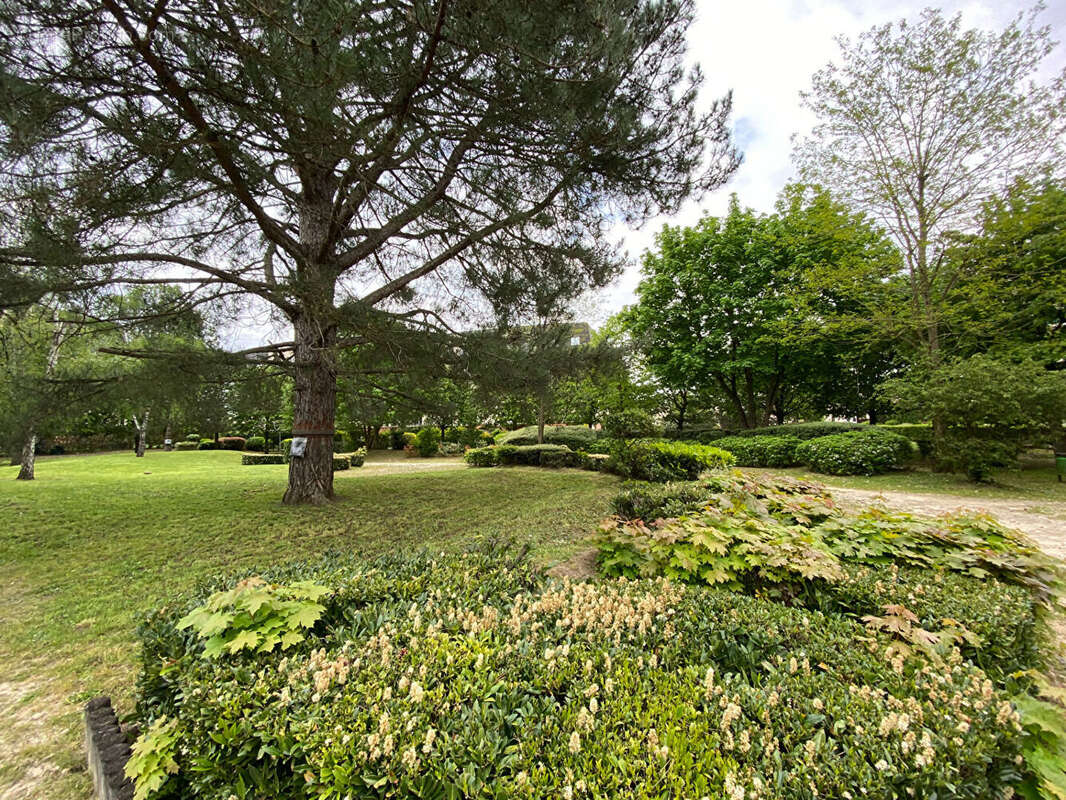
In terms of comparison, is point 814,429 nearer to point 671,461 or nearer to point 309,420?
point 671,461

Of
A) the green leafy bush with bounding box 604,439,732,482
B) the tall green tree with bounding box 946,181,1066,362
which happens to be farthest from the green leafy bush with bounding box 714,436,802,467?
the tall green tree with bounding box 946,181,1066,362

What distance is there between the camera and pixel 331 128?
339 centimetres

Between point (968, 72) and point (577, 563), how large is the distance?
50.8 feet

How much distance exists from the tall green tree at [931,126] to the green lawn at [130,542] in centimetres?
1112

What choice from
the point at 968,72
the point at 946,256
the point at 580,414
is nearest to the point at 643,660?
the point at 946,256

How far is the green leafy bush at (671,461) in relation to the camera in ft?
27.5

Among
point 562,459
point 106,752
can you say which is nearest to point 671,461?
point 562,459

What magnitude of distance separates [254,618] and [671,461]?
26.4 feet

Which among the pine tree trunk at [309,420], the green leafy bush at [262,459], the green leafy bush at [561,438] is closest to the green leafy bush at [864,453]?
the green leafy bush at [561,438]

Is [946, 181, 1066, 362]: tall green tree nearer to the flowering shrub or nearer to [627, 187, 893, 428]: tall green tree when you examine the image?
[627, 187, 893, 428]: tall green tree

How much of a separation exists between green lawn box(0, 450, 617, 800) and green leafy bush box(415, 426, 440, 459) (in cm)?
999

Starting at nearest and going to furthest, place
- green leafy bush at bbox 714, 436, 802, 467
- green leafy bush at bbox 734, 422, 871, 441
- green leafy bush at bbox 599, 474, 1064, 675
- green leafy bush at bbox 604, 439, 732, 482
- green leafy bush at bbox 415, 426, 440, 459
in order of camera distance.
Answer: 1. green leafy bush at bbox 599, 474, 1064, 675
2. green leafy bush at bbox 604, 439, 732, 482
3. green leafy bush at bbox 714, 436, 802, 467
4. green leafy bush at bbox 734, 422, 871, 441
5. green leafy bush at bbox 415, 426, 440, 459

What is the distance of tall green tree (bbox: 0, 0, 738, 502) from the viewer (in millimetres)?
3012

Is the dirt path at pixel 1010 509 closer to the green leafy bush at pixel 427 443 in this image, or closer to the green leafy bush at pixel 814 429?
the green leafy bush at pixel 814 429
